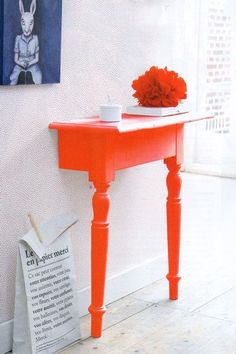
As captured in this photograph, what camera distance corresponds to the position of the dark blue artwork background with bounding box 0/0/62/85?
2.29m

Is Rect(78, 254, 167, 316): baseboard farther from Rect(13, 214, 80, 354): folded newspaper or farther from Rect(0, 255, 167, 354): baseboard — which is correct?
Rect(13, 214, 80, 354): folded newspaper

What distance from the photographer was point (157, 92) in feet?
9.14

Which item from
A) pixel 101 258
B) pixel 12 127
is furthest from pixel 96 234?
pixel 12 127

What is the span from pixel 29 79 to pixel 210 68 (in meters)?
2.99

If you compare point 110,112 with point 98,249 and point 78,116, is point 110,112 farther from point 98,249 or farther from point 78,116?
point 98,249

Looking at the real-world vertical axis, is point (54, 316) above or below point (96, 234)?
below

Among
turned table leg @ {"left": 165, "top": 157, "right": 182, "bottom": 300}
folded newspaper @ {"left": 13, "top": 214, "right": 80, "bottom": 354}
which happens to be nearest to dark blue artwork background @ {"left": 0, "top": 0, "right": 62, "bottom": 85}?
folded newspaper @ {"left": 13, "top": 214, "right": 80, "bottom": 354}

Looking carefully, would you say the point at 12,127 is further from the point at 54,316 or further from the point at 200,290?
the point at 200,290

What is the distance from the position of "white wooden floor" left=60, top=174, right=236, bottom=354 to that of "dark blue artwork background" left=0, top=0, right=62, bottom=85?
976 mm

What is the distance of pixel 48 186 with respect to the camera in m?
2.62

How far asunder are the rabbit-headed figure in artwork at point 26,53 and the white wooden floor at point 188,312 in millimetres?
976

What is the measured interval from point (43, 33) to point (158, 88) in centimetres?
56

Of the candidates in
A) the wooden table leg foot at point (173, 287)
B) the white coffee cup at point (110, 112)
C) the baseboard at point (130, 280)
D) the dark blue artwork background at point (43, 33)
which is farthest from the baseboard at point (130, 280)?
the dark blue artwork background at point (43, 33)

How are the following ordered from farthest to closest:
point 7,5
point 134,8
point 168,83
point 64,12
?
point 134,8
point 168,83
point 64,12
point 7,5
